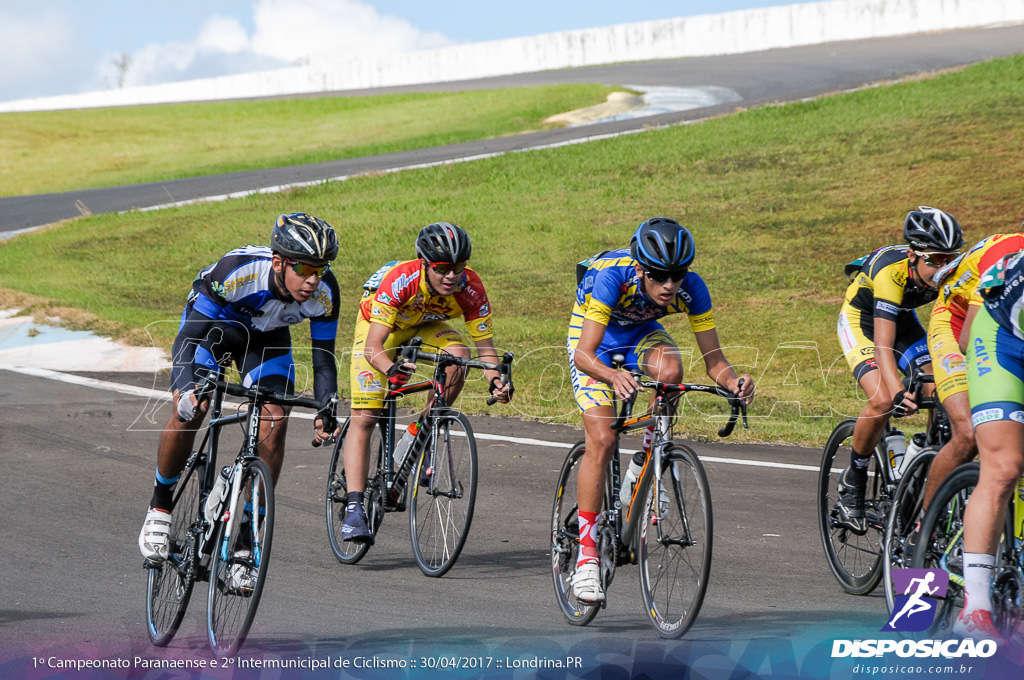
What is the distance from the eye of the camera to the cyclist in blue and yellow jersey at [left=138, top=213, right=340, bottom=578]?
5.70 m

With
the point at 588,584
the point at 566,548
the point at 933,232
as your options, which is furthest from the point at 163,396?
the point at 933,232

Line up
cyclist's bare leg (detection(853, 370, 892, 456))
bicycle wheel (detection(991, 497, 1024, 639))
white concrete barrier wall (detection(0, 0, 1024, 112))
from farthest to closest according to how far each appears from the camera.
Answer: white concrete barrier wall (detection(0, 0, 1024, 112)), cyclist's bare leg (detection(853, 370, 892, 456)), bicycle wheel (detection(991, 497, 1024, 639))

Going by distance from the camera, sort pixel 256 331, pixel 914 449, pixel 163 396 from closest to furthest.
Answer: pixel 256 331 < pixel 914 449 < pixel 163 396

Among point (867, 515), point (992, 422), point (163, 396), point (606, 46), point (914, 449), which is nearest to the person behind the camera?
point (992, 422)

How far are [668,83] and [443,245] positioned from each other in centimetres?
3374

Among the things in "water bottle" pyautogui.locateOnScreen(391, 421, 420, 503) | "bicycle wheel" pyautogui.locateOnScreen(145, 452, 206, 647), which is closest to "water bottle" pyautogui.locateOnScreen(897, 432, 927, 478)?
"water bottle" pyautogui.locateOnScreen(391, 421, 420, 503)

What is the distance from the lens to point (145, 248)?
2112cm

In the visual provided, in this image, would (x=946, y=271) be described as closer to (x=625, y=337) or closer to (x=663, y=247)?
(x=663, y=247)

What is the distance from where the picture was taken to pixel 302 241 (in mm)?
5684

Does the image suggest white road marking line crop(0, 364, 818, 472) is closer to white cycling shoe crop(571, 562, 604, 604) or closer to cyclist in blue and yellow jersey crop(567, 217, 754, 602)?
cyclist in blue and yellow jersey crop(567, 217, 754, 602)

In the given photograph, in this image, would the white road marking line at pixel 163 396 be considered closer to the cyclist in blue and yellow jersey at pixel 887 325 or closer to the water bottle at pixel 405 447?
the cyclist in blue and yellow jersey at pixel 887 325

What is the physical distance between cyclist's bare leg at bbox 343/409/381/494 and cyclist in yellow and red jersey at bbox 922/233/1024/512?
332 centimetres

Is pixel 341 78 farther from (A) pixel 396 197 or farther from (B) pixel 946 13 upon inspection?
(A) pixel 396 197

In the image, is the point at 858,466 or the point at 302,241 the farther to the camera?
the point at 858,466
